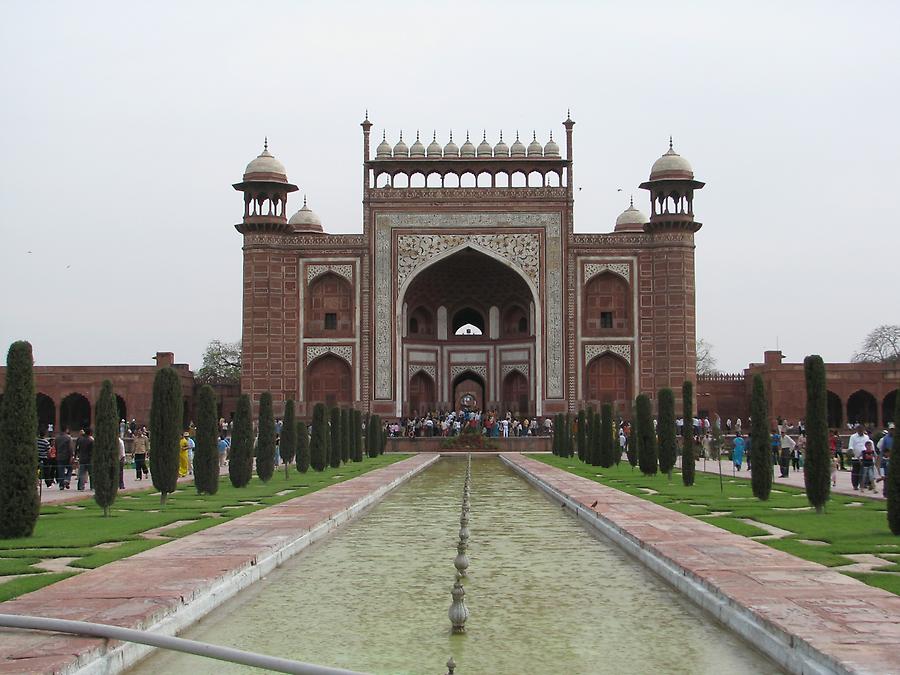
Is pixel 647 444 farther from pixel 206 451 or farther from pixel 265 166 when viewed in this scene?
pixel 265 166

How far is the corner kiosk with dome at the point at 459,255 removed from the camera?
25.3 meters

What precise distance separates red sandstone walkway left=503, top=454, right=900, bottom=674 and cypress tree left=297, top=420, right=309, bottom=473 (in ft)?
24.8

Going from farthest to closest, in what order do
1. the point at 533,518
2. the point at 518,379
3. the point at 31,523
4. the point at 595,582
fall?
1. the point at 518,379
2. the point at 533,518
3. the point at 31,523
4. the point at 595,582

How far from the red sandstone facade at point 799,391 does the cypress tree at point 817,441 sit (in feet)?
57.8

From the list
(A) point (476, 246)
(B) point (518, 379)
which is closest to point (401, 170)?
(A) point (476, 246)

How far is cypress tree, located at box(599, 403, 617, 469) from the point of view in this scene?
15.2 m

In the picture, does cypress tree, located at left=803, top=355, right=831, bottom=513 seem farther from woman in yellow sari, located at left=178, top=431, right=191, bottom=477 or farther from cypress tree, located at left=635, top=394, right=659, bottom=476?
woman in yellow sari, located at left=178, top=431, right=191, bottom=477

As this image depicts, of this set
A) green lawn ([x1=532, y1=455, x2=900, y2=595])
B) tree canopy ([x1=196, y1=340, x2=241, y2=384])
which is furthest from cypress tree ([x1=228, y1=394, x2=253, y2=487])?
tree canopy ([x1=196, y1=340, x2=241, y2=384])

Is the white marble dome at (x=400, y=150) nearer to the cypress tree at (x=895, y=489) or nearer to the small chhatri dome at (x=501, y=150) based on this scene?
the small chhatri dome at (x=501, y=150)

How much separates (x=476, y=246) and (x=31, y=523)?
1957 centimetres

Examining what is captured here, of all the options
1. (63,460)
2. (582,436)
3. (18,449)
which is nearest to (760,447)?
(18,449)

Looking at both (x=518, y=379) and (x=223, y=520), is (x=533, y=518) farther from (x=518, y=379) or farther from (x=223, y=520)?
(x=518, y=379)

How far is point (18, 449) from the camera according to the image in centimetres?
692

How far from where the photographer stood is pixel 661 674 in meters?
3.51
